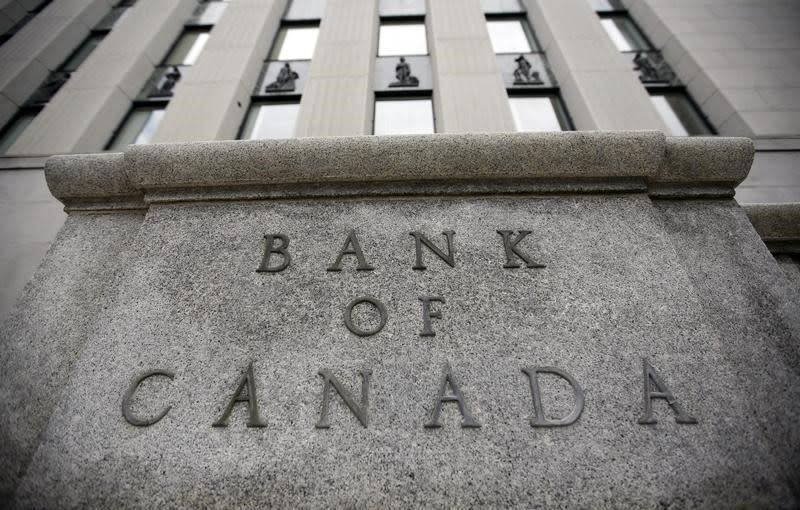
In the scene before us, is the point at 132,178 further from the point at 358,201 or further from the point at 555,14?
the point at 555,14

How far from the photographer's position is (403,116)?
8.01m

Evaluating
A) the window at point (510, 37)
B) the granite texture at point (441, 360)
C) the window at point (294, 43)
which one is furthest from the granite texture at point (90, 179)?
the window at point (510, 37)

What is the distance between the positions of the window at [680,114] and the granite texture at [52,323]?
939cm

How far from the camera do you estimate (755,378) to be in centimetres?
272

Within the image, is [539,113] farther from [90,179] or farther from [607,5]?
[90,179]

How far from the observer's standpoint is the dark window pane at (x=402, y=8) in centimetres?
1036

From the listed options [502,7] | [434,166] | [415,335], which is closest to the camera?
[415,335]

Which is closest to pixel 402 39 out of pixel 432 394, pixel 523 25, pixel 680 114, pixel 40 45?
pixel 523 25

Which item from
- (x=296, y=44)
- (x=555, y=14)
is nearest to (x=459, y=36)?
(x=555, y=14)

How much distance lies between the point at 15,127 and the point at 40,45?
2.52 metres

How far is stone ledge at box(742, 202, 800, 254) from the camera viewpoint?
3.77m

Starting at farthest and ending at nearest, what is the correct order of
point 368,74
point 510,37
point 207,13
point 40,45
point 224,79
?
point 207,13, point 510,37, point 40,45, point 224,79, point 368,74

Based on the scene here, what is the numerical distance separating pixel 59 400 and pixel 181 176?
1.97 metres

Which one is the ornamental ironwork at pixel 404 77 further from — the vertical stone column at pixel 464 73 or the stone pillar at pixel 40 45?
the stone pillar at pixel 40 45
